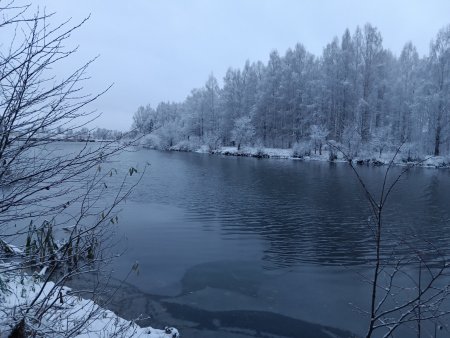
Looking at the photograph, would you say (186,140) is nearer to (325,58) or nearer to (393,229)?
(325,58)

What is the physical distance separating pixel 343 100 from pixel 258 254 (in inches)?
1813

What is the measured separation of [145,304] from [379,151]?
146 ft

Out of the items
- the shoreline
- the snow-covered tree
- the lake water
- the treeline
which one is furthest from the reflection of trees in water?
the snow-covered tree

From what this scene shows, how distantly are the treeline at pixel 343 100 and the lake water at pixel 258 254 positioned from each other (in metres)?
25.1

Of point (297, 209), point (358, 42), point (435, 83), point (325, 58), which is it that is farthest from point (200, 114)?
point (297, 209)

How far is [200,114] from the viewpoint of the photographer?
2785 inches

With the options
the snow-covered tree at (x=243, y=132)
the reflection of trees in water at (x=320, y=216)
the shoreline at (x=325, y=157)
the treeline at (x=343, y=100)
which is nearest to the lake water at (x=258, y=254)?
the reflection of trees in water at (x=320, y=216)

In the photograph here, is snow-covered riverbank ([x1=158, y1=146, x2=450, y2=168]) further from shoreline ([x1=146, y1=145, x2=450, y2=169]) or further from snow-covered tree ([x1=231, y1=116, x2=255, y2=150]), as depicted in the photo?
snow-covered tree ([x1=231, y1=116, x2=255, y2=150])

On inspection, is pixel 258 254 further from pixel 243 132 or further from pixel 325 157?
pixel 243 132

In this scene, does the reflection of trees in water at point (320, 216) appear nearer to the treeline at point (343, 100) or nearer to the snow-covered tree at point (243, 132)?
the treeline at point (343, 100)

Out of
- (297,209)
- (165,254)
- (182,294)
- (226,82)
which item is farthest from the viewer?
(226,82)

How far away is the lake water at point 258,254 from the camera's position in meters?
7.21

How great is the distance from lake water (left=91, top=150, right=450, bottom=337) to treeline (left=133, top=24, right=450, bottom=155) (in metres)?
25.1

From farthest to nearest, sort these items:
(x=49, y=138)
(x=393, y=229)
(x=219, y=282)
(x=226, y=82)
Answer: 1. (x=226, y=82)
2. (x=393, y=229)
3. (x=219, y=282)
4. (x=49, y=138)
